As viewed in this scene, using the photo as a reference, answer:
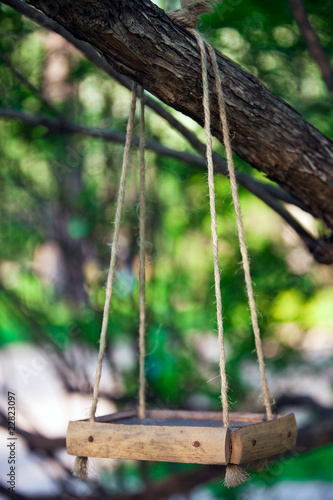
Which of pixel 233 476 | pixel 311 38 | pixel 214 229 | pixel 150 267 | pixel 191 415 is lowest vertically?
pixel 233 476

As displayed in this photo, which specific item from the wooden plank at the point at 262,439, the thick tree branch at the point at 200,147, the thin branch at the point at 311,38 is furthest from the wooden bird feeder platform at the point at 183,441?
the thin branch at the point at 311,38

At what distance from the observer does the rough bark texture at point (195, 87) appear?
79 centimetres

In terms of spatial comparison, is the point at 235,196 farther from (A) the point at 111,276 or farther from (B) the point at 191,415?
(B) the point at 191,415

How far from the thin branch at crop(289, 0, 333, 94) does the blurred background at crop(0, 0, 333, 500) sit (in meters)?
0.35

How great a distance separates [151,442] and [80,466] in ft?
0.49

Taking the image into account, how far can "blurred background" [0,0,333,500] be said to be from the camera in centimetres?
173

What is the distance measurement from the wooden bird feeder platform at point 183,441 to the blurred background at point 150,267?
837mm

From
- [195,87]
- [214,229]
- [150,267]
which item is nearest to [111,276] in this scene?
[214,229]

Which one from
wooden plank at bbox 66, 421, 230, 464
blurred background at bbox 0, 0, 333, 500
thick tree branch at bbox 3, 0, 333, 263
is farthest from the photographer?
blurred background at bbox 0, 0, 333, 500

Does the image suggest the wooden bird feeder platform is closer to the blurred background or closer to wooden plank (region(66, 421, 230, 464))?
wooden plank (region(66, 421, 230, 464))

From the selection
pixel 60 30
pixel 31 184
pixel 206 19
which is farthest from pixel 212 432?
pixel 31 184

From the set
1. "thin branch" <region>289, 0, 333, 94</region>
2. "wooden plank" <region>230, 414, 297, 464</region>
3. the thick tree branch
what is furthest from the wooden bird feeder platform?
"thin branch" <region>289, 0, 333, 94</region>

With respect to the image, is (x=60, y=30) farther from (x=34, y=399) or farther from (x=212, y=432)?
(x=34, y=399)

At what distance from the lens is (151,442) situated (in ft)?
2.60
